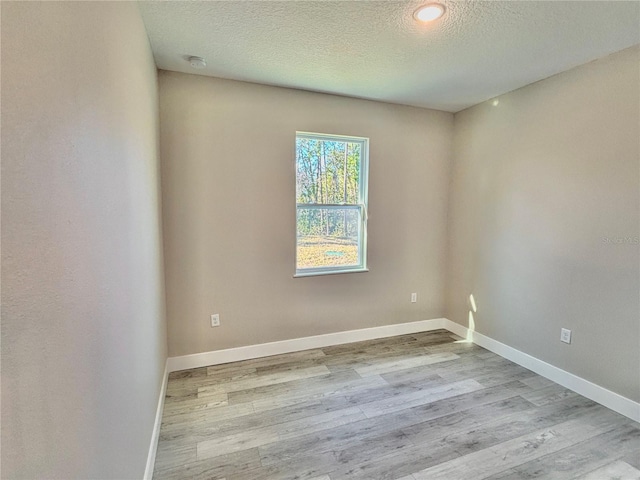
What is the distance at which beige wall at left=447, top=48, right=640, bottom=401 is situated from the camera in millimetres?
2061

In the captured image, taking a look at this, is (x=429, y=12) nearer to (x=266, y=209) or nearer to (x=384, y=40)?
(x=384, y=40)

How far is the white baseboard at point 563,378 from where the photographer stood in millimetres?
2072

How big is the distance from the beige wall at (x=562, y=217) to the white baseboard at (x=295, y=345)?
0.67 metres

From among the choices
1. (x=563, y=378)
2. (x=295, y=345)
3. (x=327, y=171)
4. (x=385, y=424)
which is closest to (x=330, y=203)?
(x=327, y=171)

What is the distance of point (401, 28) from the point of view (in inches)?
72.6

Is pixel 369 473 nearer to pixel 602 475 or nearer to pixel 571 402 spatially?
pixel 602 475

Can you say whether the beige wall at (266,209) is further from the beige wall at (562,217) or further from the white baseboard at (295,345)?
the beige wall at (562,217)

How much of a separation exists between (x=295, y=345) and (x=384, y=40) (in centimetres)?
266

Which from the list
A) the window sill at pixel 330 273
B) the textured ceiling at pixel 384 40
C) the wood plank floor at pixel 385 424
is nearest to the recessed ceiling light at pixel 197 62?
the textured ceiling at pixel 384 40

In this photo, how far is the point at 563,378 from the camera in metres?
2.43

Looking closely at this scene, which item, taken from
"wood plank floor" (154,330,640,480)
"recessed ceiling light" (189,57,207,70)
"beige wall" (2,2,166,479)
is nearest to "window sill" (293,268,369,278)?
"wood plank floor" (154,330,640,480)

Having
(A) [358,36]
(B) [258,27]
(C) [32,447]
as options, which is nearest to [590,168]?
(A) [358,36]

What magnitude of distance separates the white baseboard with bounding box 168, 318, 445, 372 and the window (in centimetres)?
69

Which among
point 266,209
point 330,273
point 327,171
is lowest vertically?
point 330,273
